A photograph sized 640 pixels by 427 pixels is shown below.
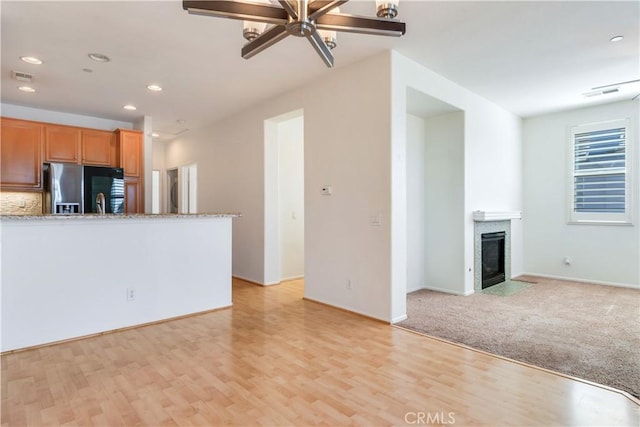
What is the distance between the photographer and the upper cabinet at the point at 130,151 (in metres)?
5.67

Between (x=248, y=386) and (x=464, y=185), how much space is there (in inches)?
146

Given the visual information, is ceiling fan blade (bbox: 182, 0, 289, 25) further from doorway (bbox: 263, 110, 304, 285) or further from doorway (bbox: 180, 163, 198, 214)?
doorway (bbox: 180, 163, 198, 214)

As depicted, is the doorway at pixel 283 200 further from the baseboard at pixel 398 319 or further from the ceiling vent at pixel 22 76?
the ceiling vent at pixel 22 76

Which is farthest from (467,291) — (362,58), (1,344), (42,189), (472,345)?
(42,189)

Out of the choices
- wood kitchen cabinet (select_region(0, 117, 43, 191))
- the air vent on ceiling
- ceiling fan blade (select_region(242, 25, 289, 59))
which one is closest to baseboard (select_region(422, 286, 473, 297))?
the air vent on ceiling

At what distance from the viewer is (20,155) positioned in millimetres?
4938

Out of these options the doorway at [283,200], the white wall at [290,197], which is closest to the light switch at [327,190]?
the doorway at [283,200]

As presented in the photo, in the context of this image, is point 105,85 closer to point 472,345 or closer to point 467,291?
point 472,345

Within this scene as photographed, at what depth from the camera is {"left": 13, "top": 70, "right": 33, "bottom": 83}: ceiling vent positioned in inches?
157

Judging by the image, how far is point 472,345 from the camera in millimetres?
2924

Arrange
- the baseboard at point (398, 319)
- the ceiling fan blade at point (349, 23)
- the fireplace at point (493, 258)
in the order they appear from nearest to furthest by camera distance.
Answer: the ceiling fan blade at point (349, 23) < the baseboard at point (398, 319) < the fireplace at point (493, 258)

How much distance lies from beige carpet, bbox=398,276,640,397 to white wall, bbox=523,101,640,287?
0.48 meters

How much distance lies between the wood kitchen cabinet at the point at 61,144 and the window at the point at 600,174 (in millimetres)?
8001

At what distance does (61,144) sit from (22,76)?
4.59ft
